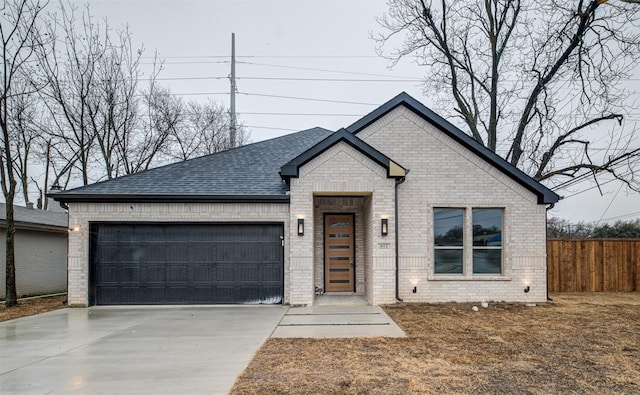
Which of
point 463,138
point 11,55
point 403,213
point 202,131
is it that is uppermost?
point 202,131

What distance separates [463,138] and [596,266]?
693 centimetres

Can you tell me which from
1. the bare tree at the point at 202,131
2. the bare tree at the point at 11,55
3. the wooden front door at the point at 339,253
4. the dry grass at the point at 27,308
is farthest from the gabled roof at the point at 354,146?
the bare tree at the point at 202,131

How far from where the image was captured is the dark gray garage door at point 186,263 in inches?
383

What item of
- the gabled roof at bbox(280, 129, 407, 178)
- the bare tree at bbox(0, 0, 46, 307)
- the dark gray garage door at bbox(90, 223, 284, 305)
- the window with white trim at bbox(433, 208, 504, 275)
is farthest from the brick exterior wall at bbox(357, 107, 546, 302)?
the bare tree at bbox(0, 0, 46, 307)

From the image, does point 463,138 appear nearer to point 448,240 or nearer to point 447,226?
point 447,226

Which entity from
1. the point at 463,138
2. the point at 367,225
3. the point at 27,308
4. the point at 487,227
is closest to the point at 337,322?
the point at 367,225

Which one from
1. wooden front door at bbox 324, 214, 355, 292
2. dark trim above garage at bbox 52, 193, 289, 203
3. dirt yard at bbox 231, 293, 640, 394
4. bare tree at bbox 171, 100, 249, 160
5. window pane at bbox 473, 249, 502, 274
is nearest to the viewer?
dirt yard at bbox 231, 293, 640, 394

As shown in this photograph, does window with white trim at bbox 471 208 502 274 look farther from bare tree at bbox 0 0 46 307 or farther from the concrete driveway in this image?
bare tree at bbox 0 0 46 307

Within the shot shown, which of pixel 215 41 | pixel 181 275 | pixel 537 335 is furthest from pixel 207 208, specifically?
pixel 215 41

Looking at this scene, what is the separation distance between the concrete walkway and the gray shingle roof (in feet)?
9.96

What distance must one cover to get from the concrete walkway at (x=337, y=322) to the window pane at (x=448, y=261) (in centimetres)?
213

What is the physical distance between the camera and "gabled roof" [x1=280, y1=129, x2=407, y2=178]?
9281mm

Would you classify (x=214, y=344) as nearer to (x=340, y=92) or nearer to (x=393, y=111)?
(x=393, y=111)

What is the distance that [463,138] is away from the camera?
32.4ft
